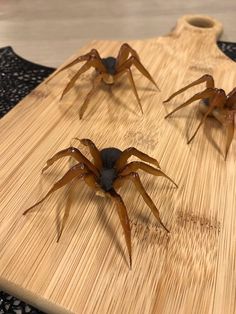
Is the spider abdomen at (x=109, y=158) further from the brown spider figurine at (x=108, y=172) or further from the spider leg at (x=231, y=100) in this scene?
the spider leg at (x=231, y=100)

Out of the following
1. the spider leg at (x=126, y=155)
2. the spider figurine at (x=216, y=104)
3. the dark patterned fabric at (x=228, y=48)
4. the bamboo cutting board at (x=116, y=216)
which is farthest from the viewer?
the dark patterned fabric at (x=228, y=48)

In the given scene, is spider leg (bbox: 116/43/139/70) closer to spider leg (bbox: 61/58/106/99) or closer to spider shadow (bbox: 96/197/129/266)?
spider leg (bbox: 61/58/106/99)

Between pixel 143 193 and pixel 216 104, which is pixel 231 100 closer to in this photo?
pixel 216 104

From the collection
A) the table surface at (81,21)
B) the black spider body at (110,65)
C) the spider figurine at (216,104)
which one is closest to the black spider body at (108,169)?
the spider figurine at (216,104)

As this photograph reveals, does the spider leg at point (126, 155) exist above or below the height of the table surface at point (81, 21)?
above

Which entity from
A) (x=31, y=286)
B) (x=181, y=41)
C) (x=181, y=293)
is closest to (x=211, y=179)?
(x=181, y=293)

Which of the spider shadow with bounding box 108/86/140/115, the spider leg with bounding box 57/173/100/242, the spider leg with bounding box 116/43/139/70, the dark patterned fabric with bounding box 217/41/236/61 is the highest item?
the spider leg with bounding box 116/43/139/70

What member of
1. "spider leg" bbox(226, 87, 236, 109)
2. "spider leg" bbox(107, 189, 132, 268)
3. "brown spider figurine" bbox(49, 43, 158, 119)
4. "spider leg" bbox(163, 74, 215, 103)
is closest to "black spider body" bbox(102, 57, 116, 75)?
"brown spider figurine" bbox(49, 43, 158, 119)
